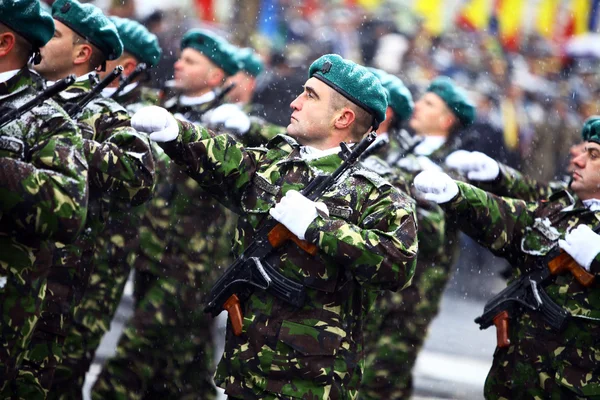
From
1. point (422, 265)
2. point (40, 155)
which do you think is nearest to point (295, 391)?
point (40, 155)

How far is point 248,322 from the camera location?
5.17m

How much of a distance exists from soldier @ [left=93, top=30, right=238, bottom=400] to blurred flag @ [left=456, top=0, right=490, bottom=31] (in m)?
11.8

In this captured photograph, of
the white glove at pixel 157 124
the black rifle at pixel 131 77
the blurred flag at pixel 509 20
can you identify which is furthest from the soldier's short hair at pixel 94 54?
the blurred flag at pixel 509 20

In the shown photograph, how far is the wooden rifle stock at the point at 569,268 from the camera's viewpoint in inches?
240

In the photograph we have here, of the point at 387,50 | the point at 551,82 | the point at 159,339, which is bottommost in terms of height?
the point at 159,339

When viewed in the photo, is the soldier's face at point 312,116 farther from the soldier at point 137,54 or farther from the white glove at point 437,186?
the soldier at point 137,54

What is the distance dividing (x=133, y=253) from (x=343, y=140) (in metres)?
2.34

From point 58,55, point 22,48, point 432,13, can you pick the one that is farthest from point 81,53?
point 432,13

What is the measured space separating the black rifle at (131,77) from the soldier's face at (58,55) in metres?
0.33

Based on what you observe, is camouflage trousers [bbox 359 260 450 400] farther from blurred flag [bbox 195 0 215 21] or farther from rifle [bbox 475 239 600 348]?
blurred flag [bbox 195 0 215 21]

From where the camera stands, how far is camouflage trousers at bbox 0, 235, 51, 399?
4.60 meters

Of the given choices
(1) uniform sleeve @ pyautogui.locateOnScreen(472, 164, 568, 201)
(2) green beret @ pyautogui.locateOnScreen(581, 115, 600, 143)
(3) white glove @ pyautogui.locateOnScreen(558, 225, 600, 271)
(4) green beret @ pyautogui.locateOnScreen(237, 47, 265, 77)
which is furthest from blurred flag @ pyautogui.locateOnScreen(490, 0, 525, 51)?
(3) white glove @ pyautogui.locateOnScreen(558, 225, 600, 271)

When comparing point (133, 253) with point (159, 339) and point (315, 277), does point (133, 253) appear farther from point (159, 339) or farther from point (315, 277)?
point (315, 277)

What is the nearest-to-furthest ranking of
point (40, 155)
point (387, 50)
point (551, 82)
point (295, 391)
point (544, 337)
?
1. point (40, 155)
2. point (295, 391)
3. point (544, 337)
4. point (387, 50)
5. point (551, 82)
